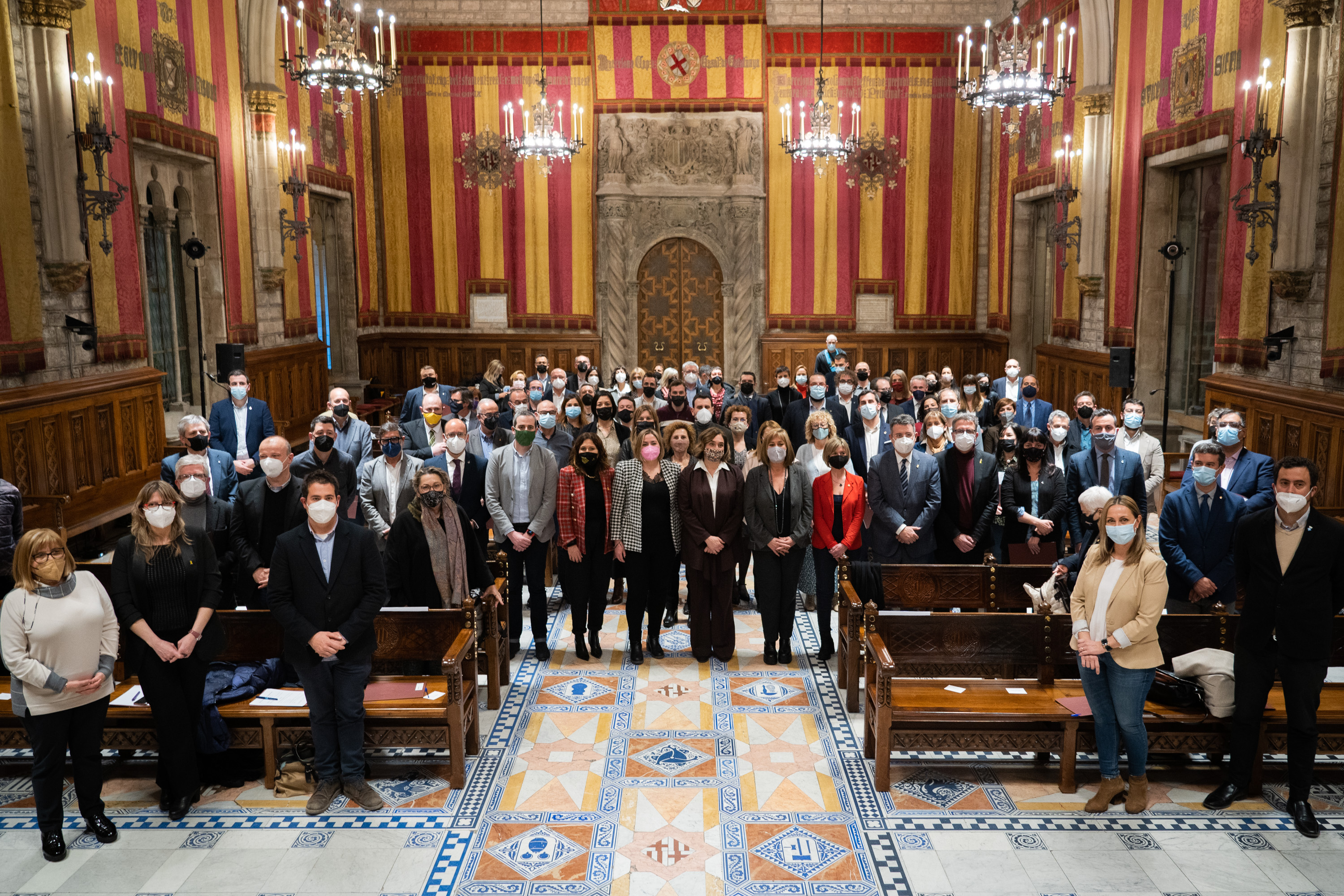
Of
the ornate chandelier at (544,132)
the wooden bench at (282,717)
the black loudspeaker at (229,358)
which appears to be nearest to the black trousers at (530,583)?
the wooden bench at (282,717)

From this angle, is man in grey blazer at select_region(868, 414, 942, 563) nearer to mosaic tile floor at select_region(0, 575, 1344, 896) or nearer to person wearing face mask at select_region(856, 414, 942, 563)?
person wearing face mask at select_region(856, 414, 942, 563)

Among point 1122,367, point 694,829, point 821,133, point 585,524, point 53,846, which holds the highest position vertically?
point 821,133

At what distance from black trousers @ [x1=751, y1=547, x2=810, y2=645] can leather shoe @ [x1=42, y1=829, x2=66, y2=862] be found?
410cm

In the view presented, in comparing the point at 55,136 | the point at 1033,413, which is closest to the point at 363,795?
the point at 55,136

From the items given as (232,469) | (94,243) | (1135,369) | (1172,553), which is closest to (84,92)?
(94,243)

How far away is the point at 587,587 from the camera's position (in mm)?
6812

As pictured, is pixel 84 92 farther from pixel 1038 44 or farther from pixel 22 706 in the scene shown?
pixel 1038 44

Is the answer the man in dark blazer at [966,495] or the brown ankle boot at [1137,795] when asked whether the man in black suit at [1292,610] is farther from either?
the man in dark blazer at [966,495]

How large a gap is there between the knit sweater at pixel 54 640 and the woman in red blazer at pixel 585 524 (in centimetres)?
291

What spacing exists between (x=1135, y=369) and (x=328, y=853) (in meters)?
10.4

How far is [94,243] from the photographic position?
936 centimetres

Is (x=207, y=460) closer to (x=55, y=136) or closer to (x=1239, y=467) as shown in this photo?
(x=55, y=136)

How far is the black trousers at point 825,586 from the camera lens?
670cm

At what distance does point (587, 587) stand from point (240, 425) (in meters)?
3.68
